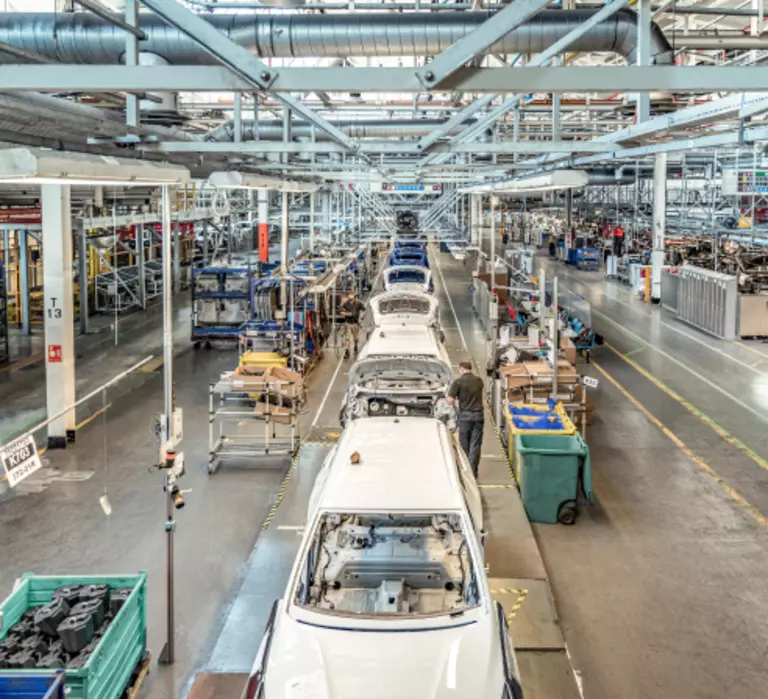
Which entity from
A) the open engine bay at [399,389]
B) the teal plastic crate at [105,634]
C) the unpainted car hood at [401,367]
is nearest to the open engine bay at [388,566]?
the teal plastic crate at [105,634]

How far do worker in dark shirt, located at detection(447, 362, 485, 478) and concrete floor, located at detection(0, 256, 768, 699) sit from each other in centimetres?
120

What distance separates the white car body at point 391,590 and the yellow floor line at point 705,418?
574 centimetres

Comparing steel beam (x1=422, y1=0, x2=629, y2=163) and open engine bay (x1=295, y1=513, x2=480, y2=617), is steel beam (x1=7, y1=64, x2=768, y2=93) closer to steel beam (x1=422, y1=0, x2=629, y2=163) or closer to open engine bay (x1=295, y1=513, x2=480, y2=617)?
steel beam (x1=422, y1=0, x2=629, y2=163)

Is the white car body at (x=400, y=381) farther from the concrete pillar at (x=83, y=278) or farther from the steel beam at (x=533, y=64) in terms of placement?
the concrete pillar at (x=83, y=278)

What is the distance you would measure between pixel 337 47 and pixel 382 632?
551 cm

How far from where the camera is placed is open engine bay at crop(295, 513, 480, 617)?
479cm

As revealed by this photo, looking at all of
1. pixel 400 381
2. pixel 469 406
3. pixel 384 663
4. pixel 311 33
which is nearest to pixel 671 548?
pixel 469 406

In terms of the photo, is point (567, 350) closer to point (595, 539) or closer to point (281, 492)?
point (595, 539)

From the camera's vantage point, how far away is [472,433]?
28.2 feet

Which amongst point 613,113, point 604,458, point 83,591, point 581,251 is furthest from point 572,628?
point 581,251

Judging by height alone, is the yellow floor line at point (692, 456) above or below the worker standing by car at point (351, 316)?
below

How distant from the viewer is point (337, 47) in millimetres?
7227

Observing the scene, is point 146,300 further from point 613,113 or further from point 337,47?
point 337,47

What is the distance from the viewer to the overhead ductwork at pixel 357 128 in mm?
13289
